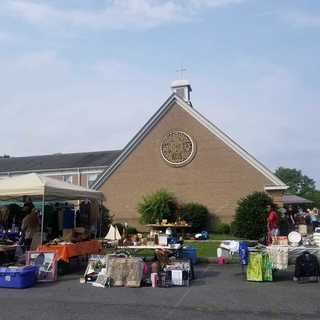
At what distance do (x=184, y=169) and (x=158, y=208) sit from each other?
3450 millimetres

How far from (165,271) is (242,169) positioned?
20.2 meters

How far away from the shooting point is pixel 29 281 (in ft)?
40.8

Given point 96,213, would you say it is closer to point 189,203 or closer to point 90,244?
point 90,244

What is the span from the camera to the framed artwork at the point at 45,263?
13188mm

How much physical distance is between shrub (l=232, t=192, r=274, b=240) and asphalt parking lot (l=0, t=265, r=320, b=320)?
47.2ft

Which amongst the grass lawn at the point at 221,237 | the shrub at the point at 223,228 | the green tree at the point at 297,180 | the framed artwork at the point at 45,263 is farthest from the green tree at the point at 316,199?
the framed artwork at the point at 45,263

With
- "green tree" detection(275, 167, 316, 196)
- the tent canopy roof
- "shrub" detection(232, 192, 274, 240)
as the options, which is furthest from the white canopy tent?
"green tree" detection(275, 167, 316, 196)

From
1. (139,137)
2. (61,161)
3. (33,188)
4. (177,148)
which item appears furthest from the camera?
(61,161)

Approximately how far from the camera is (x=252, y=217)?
27719 mm

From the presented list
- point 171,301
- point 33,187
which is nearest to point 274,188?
point 33,187

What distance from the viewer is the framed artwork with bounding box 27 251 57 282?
1319 cm

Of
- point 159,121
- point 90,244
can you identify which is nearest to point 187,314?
point 90,244

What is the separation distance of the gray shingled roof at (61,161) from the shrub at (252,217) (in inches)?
810

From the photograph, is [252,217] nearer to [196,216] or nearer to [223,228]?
[223,228]
